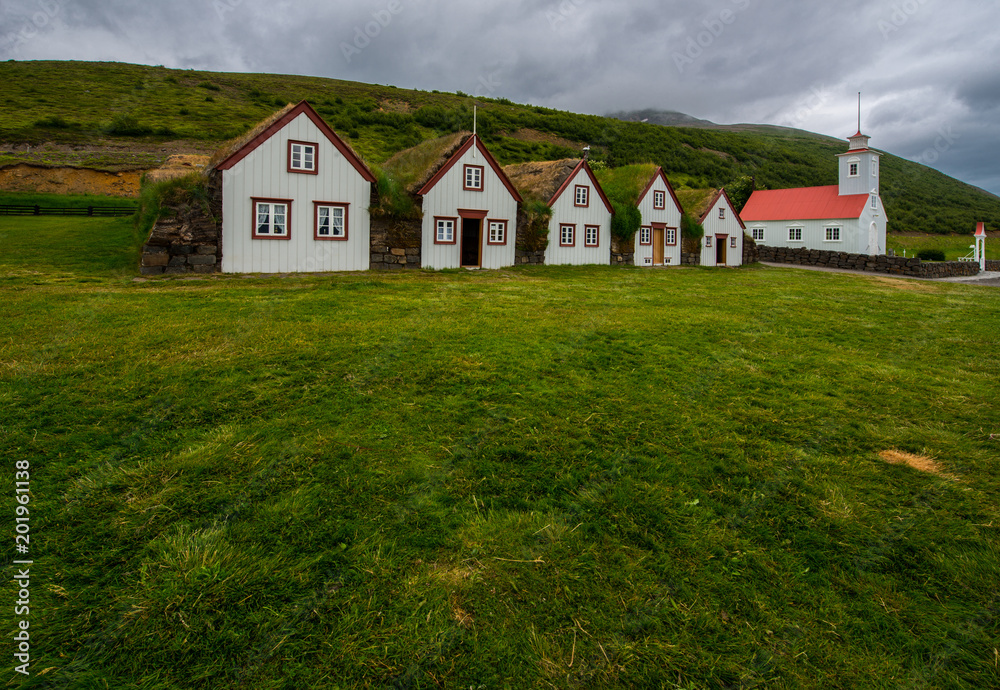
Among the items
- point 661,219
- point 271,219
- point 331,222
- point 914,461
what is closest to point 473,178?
point 331,222

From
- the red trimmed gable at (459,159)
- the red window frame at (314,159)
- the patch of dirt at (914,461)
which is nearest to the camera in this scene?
the patch of dirt at (914,461)

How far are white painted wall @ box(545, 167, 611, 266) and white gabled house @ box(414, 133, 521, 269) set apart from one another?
2.82 meters

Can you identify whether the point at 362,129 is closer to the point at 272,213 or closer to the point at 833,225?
the point at 272,213

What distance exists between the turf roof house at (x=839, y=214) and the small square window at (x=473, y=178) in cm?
3770

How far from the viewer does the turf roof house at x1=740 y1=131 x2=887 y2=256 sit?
4734cm

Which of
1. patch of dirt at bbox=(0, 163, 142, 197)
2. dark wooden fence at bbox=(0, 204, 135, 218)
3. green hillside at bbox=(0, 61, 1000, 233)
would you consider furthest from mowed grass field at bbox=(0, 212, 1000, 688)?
patch of dirt at bbox=(0, 163, 142, 197)

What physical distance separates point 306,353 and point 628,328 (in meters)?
5.98

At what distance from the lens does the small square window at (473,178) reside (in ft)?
86.7

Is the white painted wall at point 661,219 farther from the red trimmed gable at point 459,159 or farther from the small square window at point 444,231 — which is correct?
the small square window at point 444,231

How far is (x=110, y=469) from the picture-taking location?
15.4ft

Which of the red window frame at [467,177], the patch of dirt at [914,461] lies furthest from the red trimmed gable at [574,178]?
the patch of dirt at [914,461]

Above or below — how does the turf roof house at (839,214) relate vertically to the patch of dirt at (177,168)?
above

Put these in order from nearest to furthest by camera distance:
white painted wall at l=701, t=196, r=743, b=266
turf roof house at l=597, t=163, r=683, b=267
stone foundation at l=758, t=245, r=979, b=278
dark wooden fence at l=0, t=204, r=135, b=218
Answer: turf roof house at l=597, t=163, r=683, b=267
dark wooden fence at l=0, t=204, r=135, b=218
stone foundation at l=758, t=245, r=979, b=278
white painted wall at l=701, t=196, r=743, b=266

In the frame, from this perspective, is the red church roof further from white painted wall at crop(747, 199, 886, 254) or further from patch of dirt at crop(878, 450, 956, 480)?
patch of dirt at crop(878, 450, 956, 480)
